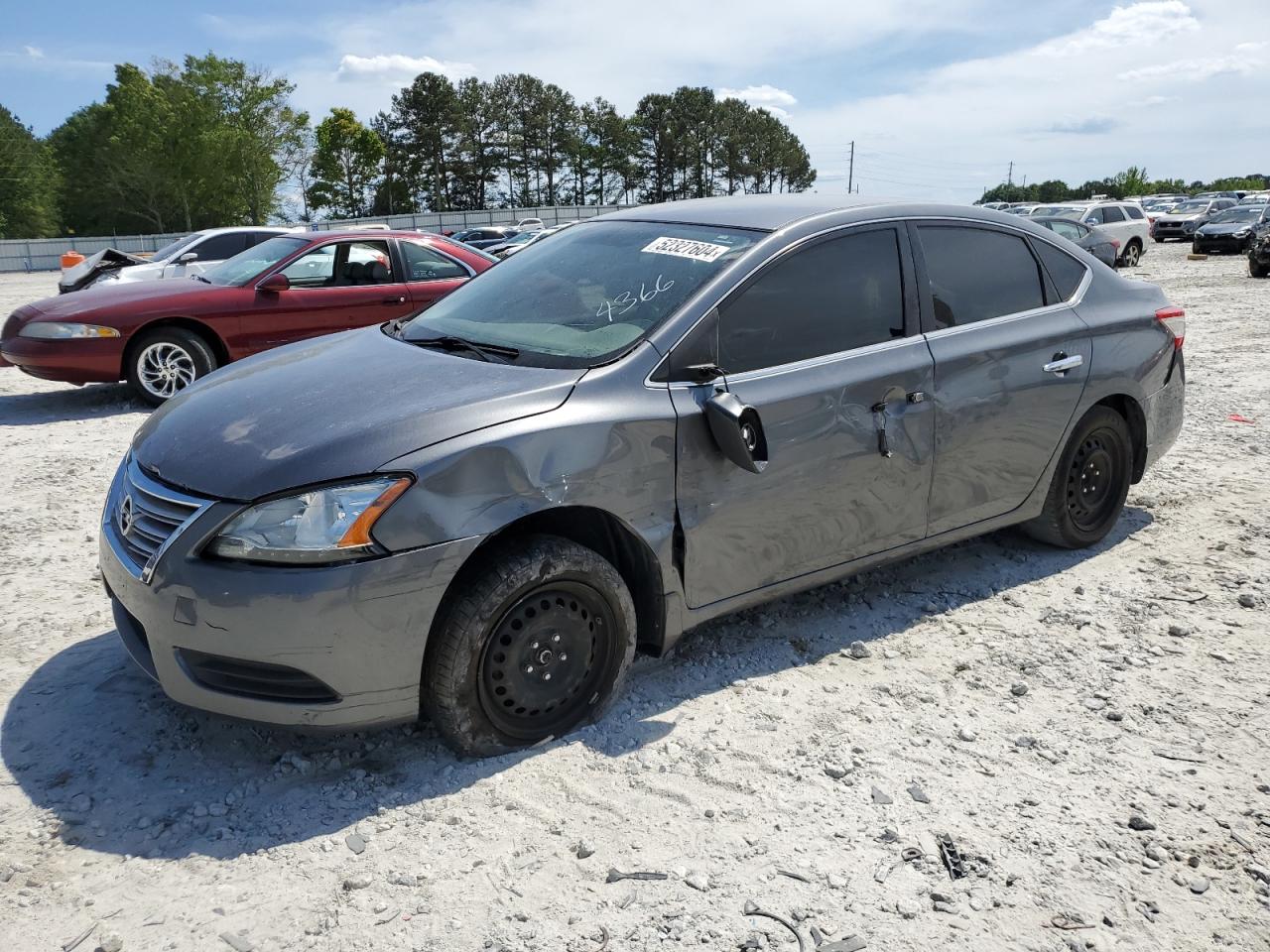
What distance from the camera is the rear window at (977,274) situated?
13.5 feet

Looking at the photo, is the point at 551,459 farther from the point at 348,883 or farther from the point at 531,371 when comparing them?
the point at 348,883

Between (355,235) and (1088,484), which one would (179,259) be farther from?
(1088,484)

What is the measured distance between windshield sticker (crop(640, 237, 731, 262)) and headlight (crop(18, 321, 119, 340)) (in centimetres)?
643

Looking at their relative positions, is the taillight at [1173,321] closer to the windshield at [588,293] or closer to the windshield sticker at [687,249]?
the windshield at [588,293]

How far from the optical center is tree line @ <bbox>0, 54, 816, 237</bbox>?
65875mm

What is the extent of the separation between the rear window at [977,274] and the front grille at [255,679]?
2815mm

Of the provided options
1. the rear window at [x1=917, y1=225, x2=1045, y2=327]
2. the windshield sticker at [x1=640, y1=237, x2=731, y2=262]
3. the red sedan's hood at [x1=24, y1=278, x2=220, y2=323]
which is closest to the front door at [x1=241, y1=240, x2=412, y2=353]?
the red sedan's hood at [x1=24, y1=278, x2=220, y2=323]

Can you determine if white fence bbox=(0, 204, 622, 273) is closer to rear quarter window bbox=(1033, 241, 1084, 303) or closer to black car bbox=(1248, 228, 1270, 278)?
black car bbox=(1248, 228, 1270, 278)

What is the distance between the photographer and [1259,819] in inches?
113

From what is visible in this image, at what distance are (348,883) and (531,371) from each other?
5.35ft

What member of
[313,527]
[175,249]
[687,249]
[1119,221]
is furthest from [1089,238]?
[313,527]

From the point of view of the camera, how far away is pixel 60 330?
8312 mm

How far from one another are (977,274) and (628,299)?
170cm

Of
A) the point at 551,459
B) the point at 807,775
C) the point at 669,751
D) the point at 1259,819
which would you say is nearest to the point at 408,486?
the point at 551,459
